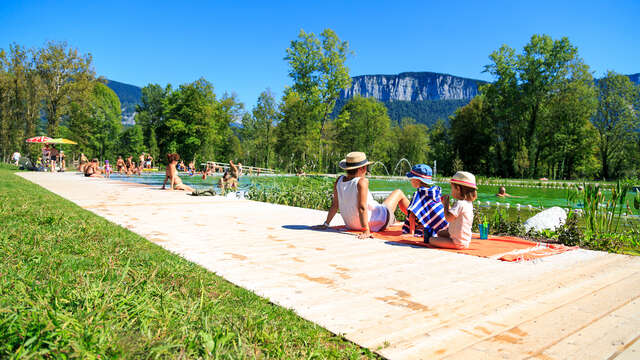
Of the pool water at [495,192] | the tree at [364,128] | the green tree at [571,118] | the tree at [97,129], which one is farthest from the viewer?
the tree at [364,128]

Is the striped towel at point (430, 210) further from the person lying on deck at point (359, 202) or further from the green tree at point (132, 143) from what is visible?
the green tree at point (132, 143)

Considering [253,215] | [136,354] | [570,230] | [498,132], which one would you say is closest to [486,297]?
[136,354]

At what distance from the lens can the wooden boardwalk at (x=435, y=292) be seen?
76.3 inches

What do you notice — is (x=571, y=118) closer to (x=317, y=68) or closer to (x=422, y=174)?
(x=317, y=68)

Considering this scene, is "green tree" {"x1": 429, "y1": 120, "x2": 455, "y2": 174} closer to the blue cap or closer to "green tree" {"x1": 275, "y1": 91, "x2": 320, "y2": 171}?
"green tree" {"x1": 275, "y1": 91, "x2": 320, "y2": 171}

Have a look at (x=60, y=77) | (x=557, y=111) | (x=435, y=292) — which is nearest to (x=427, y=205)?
(x=435, y=292)

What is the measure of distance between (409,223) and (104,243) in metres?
3.66

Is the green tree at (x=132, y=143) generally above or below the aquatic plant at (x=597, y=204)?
above

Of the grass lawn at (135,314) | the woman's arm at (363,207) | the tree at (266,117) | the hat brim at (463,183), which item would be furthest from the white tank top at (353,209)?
the tree at (266,117)

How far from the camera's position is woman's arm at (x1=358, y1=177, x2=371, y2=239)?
4.99m

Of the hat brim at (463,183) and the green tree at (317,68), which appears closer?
the hat brim at (463,183)

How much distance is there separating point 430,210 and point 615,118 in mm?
45863

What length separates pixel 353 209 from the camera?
17.6 feet

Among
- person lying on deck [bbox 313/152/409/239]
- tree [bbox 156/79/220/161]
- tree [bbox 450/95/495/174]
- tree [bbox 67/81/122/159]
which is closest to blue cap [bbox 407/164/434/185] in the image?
person lying on deck [bbox 313/152/409/239]
